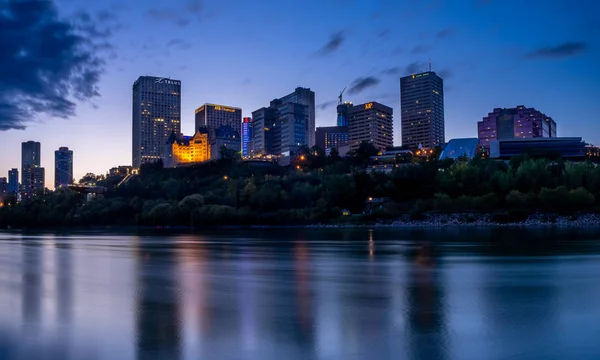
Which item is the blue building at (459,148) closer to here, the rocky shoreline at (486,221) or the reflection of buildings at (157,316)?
the rocky shoreline at (486,221)

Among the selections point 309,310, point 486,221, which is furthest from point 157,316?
point 486,221

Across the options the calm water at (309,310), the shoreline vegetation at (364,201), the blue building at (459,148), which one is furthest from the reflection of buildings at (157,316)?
the blue building at (459,148)

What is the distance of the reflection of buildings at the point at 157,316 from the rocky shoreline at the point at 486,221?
199ft

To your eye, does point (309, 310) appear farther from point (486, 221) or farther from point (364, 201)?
point (364, 201)

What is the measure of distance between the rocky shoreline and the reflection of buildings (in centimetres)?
6072

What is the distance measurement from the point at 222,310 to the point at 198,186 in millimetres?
114180

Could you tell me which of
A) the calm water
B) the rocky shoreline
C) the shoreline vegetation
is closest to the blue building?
the shoreline vegetation

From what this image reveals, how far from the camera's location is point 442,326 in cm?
1323

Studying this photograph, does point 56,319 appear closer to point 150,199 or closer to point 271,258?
point 271,258

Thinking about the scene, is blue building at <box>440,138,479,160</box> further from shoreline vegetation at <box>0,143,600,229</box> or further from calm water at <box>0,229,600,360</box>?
calm water at <box>0,229,600,360</box>

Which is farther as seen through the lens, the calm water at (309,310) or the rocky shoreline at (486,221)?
the rocky shoreline at (486,221)

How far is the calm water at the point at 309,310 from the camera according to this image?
11.4 metres

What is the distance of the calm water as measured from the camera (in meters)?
11.4

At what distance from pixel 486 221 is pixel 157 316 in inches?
2798
